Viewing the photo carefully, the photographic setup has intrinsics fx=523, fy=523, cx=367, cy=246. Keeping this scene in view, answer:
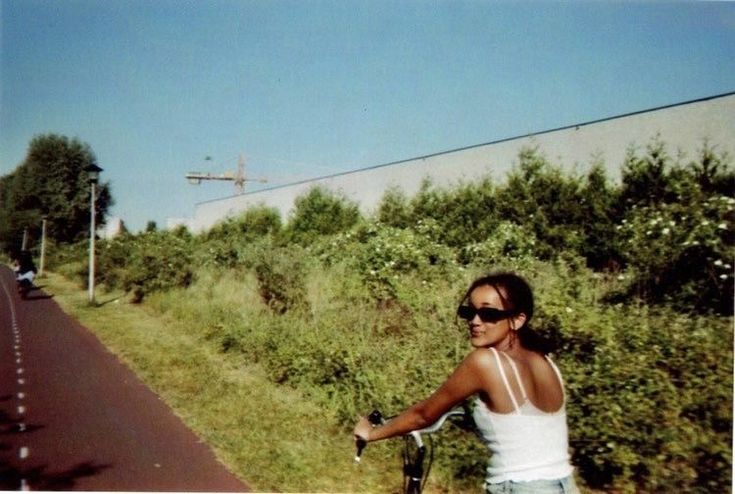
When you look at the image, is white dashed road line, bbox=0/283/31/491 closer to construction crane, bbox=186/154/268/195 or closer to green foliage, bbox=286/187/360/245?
green foliage, bbox=286/187/360/245

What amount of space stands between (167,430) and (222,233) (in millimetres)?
23198

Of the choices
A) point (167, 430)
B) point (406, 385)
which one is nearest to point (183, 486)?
point (167, 430)

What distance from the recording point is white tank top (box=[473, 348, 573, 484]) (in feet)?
5.27

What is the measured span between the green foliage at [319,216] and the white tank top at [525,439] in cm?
1750

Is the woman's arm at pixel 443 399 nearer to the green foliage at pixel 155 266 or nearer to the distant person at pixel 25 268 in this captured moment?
the green foliage at pixel 155 266

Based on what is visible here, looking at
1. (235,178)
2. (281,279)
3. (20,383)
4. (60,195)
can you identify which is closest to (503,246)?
(281,279)

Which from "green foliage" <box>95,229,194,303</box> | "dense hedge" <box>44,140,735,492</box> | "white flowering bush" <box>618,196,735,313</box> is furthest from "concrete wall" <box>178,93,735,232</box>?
"green foliage" <box>95,229,194,303</box>

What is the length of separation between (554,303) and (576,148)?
1114 cm

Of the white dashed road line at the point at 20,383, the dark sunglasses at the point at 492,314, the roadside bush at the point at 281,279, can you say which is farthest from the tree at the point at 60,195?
the dark sunglasses at the point at 492,314

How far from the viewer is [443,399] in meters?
1.72

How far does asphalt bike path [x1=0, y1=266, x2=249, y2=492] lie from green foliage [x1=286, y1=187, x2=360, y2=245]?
12522mm

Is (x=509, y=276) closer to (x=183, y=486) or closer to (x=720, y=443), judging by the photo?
(x=720, y=443)

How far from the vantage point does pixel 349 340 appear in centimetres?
576

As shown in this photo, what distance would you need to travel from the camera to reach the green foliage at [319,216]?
19547 millimetres
